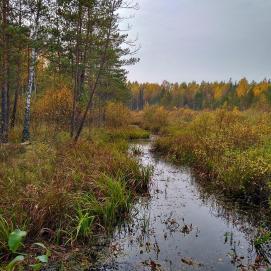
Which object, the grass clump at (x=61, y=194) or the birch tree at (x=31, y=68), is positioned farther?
the birch tree at (x=31, y=68)

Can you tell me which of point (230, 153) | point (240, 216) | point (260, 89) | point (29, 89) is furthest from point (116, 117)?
point (260, 89)

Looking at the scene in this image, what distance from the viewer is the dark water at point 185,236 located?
523 cm

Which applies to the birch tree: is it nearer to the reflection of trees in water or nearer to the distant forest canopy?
the reflection of trees in water

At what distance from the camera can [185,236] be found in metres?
6.32

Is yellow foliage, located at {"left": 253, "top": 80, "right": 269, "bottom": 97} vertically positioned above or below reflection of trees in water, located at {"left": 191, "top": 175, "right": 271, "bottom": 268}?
above

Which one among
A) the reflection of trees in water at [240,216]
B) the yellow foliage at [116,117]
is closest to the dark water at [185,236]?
the reflection of trees in water at [240,216]

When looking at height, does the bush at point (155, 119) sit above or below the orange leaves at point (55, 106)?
below

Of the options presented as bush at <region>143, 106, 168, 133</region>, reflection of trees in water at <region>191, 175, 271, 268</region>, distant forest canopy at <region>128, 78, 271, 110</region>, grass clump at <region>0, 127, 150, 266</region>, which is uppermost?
distant forest canopy at <region>128, 78, 271, 110</region>

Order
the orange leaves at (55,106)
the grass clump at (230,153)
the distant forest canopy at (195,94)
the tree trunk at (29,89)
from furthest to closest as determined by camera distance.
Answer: the distant forest canopy at (195,94) < the orange leaves at (55,106) < the tree trunk at (29,89) < the grass clump at (230,153)

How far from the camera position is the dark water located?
523cm

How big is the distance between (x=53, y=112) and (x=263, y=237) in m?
11.1

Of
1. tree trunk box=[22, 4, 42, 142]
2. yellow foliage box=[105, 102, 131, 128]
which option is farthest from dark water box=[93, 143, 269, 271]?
yellow foliage box=[105, 102, 131, 128]

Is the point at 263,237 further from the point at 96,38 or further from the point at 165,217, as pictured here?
the point at 96,38

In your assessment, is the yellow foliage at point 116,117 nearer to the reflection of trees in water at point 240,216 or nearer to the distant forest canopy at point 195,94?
the reflection of trees in water at point 240,216
